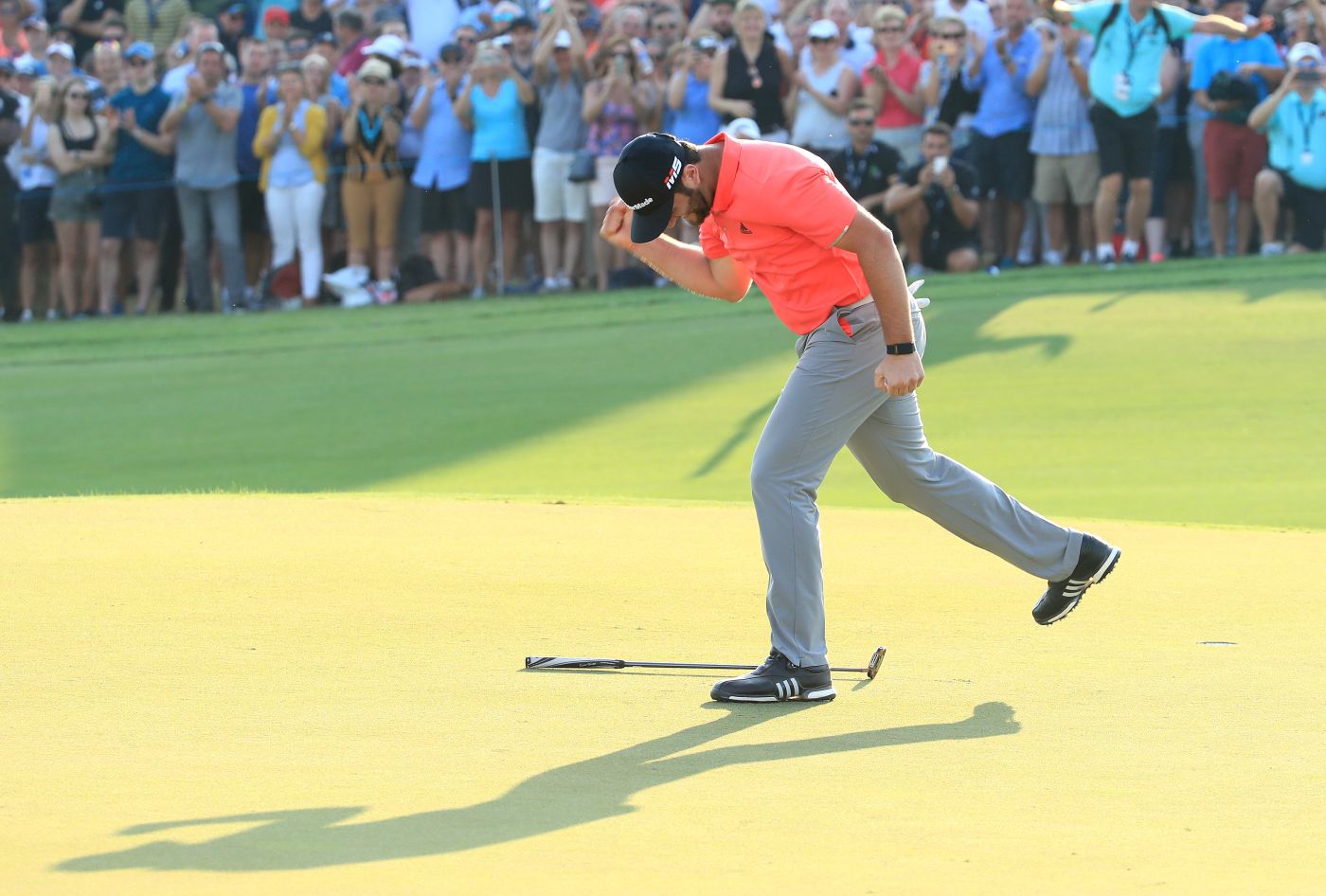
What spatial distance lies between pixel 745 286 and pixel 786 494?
3.19 ft

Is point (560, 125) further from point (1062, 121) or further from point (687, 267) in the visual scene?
point (687, 267)

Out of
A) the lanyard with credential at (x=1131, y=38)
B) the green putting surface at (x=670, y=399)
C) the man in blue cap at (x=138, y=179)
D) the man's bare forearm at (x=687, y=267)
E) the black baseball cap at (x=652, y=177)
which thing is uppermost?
the black baseball cap at (x=652, y=177)

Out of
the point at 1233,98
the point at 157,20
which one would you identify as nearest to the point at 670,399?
the point at 1233,98

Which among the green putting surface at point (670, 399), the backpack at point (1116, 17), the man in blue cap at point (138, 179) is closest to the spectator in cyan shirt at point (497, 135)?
the green putting surface at point (670, 399)

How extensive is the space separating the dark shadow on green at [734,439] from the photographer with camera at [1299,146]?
6102 millimetres

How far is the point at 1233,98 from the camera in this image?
17703mm

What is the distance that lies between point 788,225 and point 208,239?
1687cm

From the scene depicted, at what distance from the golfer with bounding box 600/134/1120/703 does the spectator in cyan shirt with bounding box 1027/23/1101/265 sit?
1197cm

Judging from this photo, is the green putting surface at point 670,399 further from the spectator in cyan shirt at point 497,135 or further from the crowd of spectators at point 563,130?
the spectator in cyan shirt at point 497,135

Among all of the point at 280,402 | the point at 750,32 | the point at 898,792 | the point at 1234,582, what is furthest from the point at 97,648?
the point at 750,32

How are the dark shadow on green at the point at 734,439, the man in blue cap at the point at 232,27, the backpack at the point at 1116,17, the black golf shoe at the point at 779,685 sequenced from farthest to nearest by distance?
1. the man in blue cap at the point at 232,27
2. the backpack at the point at 1116,17
3. the dark shadow on green at the point at 734,439
4. the black golf shoe at the point at 779,685

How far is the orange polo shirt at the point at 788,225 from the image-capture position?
6.00 meters

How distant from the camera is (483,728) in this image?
5664 mm

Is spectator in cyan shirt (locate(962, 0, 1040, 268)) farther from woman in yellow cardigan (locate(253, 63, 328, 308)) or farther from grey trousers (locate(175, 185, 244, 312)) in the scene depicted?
grey trousers (locate(175, 185, 244, 312))
